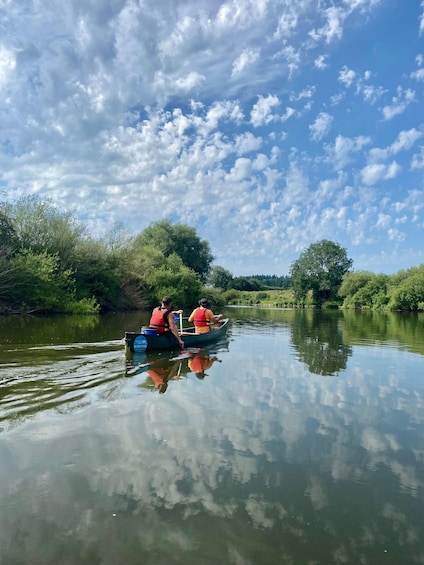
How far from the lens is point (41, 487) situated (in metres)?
4.20

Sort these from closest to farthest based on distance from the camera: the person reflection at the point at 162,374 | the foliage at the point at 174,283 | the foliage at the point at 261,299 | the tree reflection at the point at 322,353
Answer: the person reflection at the point at 162,374 < the tree reflection at the point at 322,353 < the foliage at the point at 174,283 < the foliage at the point at 261,299

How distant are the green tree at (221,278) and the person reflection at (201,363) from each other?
291 feet

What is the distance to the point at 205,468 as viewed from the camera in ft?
15.7

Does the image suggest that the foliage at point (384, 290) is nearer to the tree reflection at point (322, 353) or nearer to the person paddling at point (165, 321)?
the tree reflection at point (322, 353)

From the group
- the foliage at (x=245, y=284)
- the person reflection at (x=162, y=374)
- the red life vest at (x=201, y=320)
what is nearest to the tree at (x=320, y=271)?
the foliage at (x=245, y=284)

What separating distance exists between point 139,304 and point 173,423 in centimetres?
3523

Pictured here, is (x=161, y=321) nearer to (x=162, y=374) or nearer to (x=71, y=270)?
(x=162, y=374)

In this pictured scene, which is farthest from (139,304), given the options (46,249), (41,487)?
(41,487)

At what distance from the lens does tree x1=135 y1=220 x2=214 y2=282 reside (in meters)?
61.2

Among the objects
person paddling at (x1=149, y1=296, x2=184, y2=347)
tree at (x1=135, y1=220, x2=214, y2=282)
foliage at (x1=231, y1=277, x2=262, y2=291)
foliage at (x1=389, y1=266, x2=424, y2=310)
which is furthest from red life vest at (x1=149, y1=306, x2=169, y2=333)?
foliage at (x1=231, y1=277, x2=262, y2=291)

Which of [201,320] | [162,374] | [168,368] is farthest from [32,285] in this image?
[162,374]

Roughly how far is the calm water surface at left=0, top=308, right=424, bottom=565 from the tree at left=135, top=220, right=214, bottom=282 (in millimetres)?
51969

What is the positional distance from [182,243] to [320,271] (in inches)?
1220

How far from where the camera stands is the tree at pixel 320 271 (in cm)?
7806
